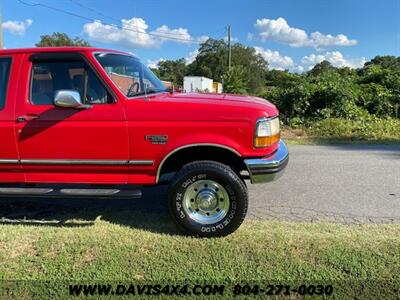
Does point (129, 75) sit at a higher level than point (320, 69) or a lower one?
lower

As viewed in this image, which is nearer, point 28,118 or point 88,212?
point 28,118

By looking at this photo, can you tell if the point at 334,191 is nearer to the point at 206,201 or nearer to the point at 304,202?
the point at 304,202

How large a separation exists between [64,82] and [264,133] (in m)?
2.21

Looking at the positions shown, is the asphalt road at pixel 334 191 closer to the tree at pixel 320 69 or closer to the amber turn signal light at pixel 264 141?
the amber turn signal light at pixel 264 141

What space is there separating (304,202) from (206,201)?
187 cm

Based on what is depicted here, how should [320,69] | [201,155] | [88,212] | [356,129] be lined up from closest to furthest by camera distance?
[201,155] < [88,212] < [356,129] < [320,69]

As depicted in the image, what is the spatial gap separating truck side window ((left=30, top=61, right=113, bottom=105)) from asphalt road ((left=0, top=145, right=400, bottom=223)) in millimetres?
1479

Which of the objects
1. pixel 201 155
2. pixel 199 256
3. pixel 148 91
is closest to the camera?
pixel 199 256

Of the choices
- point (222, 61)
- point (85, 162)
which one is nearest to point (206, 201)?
point (85, 162)

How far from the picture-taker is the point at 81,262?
391cm

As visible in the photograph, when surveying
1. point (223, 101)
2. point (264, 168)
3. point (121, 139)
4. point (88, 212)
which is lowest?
point (88, 212)

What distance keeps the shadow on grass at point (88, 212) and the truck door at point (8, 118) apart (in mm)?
661

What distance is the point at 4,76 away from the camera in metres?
4.70

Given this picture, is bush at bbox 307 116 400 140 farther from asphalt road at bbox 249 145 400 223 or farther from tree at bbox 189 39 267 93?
tree at bbox 189 39 267 93
